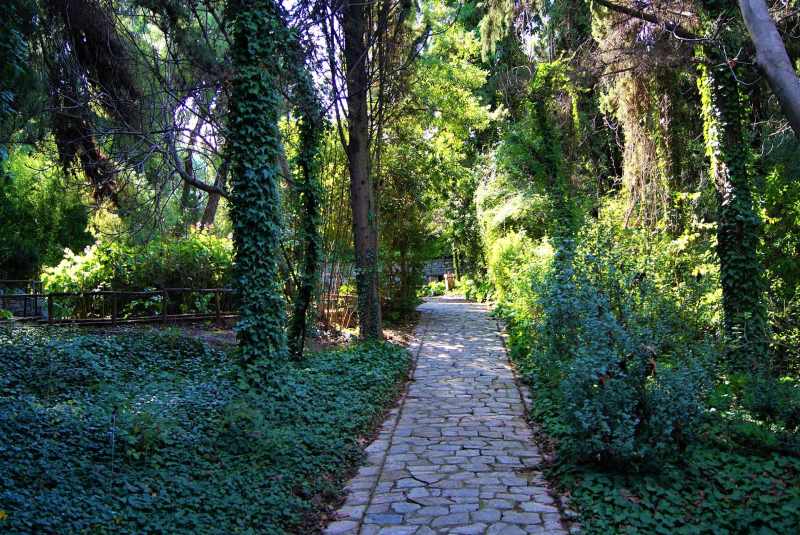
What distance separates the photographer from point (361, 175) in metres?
12.3

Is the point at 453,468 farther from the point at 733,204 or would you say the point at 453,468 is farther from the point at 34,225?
the point at 34,225

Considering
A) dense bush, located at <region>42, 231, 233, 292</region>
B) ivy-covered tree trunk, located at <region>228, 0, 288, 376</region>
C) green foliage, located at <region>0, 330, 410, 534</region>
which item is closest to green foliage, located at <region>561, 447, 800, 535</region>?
green foliage, located at <region>0, 330, 410, 534</region>

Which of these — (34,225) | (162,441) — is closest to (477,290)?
(34,225)

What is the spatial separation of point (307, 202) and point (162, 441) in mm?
5531

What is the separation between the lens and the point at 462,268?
32.2 m

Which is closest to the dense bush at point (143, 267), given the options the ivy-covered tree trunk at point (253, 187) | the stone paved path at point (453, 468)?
the ivy-covered tree trunk at point (253, 187)

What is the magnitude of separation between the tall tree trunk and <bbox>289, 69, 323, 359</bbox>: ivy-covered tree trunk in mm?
2147

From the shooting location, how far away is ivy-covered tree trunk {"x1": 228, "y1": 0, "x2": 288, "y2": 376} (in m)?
7.53

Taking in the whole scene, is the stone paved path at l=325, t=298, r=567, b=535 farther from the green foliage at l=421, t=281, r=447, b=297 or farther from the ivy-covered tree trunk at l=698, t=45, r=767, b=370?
the green foliage at l=421, t=281, r=447, b=297

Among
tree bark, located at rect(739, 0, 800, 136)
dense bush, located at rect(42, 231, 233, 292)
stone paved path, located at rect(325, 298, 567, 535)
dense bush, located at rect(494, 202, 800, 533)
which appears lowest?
stone paved path, located at rect(325, 298, 567, 535)

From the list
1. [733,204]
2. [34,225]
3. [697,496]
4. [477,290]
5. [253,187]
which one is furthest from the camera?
[477,290]

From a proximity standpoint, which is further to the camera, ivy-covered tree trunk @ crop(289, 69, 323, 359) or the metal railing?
the metal railing

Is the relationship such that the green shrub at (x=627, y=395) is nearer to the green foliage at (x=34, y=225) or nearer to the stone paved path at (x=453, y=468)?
the stone paved path at (x=453, y=468)

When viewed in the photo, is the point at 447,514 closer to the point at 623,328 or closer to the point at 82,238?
the point at 623,328
